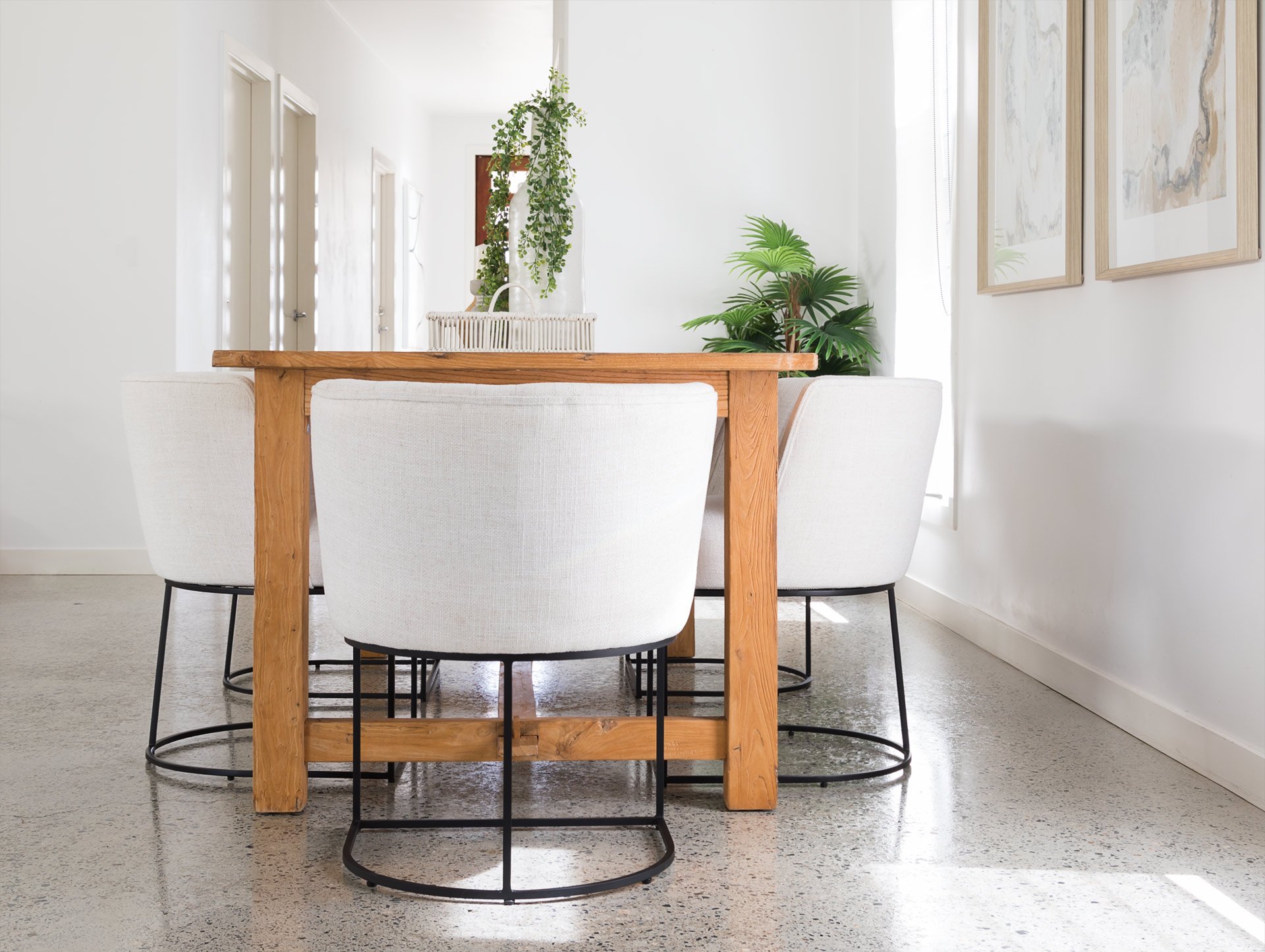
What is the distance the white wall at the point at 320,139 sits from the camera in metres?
4.82

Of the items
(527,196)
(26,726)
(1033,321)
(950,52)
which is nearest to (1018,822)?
(1033,321)

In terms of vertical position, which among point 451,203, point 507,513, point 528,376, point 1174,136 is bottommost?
point 507,513

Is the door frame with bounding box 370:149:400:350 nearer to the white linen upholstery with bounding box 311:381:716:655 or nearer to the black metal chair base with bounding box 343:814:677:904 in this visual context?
the black metal chair base with bounding box 343:814:677:904

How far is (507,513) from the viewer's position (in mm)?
1547

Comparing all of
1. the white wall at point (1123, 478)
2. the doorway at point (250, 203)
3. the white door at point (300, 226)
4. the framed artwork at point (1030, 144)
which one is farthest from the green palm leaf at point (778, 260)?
the white door at point (300, 226)

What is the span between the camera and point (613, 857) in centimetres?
187

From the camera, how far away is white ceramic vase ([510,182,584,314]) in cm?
283

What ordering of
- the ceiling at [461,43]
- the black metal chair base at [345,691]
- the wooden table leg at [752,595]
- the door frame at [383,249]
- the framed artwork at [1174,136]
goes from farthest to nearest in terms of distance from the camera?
the door frame at [383,249] < the ceiling at [461,43] < the black metal chair base at [345,691] < the framed artwork at [1174,136] < the wooden table leg at [752,595]

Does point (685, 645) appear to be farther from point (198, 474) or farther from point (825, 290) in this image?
point (825, 290)

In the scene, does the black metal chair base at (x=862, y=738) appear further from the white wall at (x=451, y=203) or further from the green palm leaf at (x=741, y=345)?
the white wall at (x=451, y=203)

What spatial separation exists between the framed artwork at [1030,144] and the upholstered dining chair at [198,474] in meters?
2.02

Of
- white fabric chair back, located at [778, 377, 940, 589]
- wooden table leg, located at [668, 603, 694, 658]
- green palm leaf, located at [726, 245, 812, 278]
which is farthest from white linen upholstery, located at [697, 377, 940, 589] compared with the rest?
green palm leaf, located at [726, 245, 812, 278]

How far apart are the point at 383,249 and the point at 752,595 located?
7.81m

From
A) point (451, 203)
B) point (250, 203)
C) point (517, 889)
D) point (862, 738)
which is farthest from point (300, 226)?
point (517, 889)
